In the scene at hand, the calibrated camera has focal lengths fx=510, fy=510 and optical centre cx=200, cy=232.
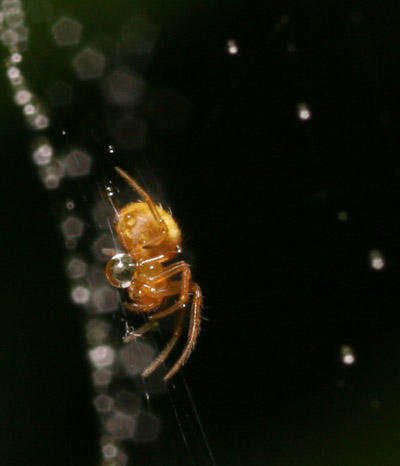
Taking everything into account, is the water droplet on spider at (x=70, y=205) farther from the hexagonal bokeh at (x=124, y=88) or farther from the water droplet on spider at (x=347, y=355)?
the water droplet on spider at (x=347, y=355)

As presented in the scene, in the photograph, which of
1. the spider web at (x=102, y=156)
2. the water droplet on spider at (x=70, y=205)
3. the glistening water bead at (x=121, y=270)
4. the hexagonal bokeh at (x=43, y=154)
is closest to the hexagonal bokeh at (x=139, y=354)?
the spider web at (x=102, y=156)

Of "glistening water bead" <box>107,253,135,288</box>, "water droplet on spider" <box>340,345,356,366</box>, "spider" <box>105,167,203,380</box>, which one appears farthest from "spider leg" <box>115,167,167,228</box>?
"water droplet on spider" <box>340,345,356,366</box>

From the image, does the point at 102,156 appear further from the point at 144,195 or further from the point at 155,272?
the point at 155,272

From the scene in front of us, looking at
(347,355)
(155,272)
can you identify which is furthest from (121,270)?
(347,355)

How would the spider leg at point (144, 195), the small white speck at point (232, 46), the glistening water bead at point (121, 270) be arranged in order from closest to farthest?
the glistening water bead at point (121, 270) < the spider leg at point (144, 195) < the small white speck at point (232, 46)

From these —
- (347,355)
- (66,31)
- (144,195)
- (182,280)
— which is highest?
(66,31)

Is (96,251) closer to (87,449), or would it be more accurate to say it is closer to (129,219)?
(129,219)

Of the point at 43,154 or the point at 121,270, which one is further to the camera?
the point at 43,154
